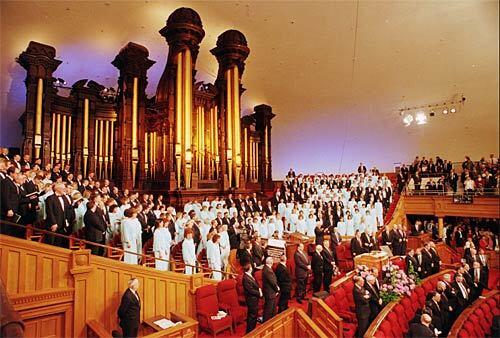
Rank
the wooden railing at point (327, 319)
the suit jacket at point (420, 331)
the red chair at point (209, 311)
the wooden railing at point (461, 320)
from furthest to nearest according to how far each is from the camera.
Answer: the red chair at point (209, 311) → the wooden railing at point (461, 320) → the wooden railing at point (327, 319) → the suit jacket at point (420, 331)

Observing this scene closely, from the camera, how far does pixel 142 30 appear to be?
33.4 feet

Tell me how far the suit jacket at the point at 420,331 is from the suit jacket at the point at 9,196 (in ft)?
18.3

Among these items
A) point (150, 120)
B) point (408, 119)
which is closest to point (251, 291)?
point (150, 120)

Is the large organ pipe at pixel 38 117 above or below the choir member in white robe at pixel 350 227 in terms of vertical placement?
above

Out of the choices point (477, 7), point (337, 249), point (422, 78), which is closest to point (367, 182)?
point (422, 78)

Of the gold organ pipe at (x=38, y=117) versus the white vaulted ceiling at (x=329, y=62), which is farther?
the white vaulted ceiling at (x=329, y=62)

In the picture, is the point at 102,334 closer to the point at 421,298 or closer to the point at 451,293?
the point at 421,298

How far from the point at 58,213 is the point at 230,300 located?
2973 millimetres

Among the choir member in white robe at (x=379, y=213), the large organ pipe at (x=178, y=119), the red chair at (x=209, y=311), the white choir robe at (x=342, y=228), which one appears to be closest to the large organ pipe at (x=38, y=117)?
the large organ pipe at (x=178, y=119)

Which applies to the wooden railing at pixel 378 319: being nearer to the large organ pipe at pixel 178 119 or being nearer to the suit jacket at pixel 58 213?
the suit jacket at pixel 58 213

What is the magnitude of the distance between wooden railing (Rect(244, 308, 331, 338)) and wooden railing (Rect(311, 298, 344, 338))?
112 mm

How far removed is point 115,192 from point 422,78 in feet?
42.1

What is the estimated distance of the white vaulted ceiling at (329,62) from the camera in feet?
30.2

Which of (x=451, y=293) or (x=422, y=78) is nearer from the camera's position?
(x=451, y=293)
